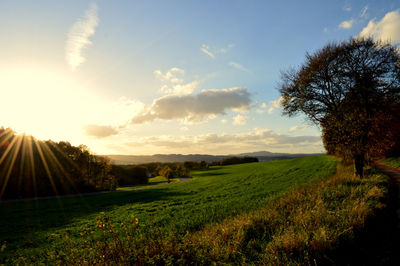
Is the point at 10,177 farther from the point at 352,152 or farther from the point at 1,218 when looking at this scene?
the point at 352,152

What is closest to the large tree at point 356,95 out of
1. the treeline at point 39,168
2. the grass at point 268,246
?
the grass at point 268,246

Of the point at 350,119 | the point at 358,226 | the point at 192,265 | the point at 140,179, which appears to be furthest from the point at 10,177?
the point at 350,119

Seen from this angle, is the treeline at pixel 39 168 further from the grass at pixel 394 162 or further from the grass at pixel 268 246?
the grass at pixel 394 162

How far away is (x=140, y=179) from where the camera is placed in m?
59.8

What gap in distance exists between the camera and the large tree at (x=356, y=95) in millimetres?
15070

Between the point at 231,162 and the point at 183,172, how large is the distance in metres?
40.6

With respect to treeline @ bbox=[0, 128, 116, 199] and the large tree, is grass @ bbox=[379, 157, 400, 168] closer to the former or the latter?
the large tree

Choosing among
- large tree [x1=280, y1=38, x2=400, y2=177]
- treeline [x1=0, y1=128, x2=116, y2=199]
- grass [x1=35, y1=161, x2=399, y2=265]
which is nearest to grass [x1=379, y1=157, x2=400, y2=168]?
large tree [x1=280, y1=38, x2=400, y2=177]

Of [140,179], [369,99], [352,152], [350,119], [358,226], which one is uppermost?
[369,99]

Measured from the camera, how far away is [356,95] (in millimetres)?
15469

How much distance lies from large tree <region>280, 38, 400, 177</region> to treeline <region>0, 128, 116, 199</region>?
38.6 m

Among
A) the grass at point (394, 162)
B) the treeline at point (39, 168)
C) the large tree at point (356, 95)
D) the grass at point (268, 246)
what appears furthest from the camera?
the treeline at point (39, 168)

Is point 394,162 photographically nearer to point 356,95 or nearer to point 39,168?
point 356,95

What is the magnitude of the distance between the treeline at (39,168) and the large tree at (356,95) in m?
38.6
